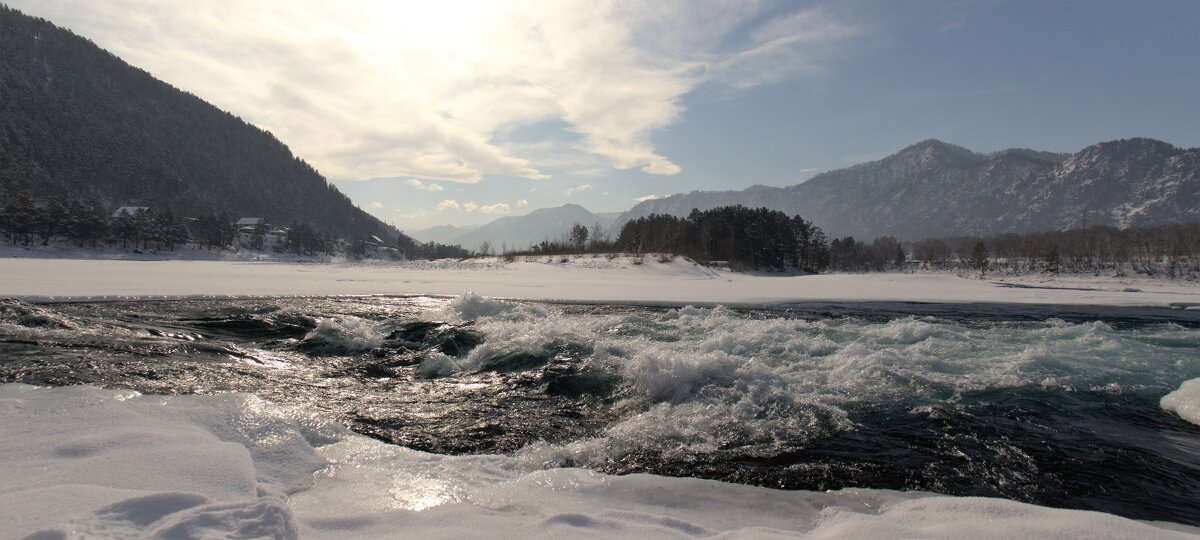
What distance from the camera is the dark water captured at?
4418 millimetres

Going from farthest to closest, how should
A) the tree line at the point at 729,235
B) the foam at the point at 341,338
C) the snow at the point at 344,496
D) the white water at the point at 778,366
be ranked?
the tree line at the point at 729,235 < the foam at the point at 341,338 < the white water at the point at 778,366 < the snow at the point at 344,496

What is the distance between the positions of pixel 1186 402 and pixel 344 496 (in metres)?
9.67

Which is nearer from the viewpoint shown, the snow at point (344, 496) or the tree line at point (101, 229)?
the snow at point (344, 496)

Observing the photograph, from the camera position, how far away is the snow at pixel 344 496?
2.45 meters

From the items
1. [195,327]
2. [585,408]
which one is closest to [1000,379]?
Result: [585,408]

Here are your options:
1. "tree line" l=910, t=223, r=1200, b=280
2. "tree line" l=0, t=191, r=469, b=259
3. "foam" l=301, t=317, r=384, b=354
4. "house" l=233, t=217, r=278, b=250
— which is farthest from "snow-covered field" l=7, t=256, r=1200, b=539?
"house" l=233, t=217, r=278, b=250

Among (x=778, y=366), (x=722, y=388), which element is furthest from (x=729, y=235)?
(x=722, y=388)

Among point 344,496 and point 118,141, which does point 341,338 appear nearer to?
point 344,496

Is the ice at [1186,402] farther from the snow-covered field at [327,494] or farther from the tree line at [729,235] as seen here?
the tree line at [729,235]

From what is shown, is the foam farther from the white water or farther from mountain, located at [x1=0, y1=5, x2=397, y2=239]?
mountain, located at [x1=0, y1=5, x2=397, y2=239]

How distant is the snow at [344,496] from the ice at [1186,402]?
399cm

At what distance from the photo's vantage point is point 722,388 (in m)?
6.27

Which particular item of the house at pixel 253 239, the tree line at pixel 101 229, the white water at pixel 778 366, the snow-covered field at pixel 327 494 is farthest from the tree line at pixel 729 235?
the house at pixel 253 239

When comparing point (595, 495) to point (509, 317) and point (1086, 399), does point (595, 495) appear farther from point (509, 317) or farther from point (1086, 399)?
point (509, 317)
